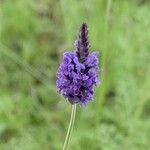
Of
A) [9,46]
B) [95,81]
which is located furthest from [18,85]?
[95,81]

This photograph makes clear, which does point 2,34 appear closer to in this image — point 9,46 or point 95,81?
point 9,46

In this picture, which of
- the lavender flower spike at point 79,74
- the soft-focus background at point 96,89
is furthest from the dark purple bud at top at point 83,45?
the soft-focus background at point 96,89

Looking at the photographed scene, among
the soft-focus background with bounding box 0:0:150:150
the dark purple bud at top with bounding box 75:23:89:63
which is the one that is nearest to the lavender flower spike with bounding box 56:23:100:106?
the dark purple bud at top with bounding box 75:23:89:63

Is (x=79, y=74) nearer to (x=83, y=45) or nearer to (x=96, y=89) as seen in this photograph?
(x=83, y=45)

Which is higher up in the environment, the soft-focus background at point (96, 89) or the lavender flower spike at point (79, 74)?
the soft-focus background at point (96, 89)

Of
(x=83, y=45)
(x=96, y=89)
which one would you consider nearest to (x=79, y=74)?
(x=83, y=45)

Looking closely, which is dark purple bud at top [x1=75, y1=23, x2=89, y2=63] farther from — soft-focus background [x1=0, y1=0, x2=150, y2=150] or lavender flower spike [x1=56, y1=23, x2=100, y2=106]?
soft-focus background [x1=0, y1=0, x2=150, y2=150]

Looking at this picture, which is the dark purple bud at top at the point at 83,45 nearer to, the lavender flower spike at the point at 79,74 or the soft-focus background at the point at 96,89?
the lavender flower spike at the point at 79,74
